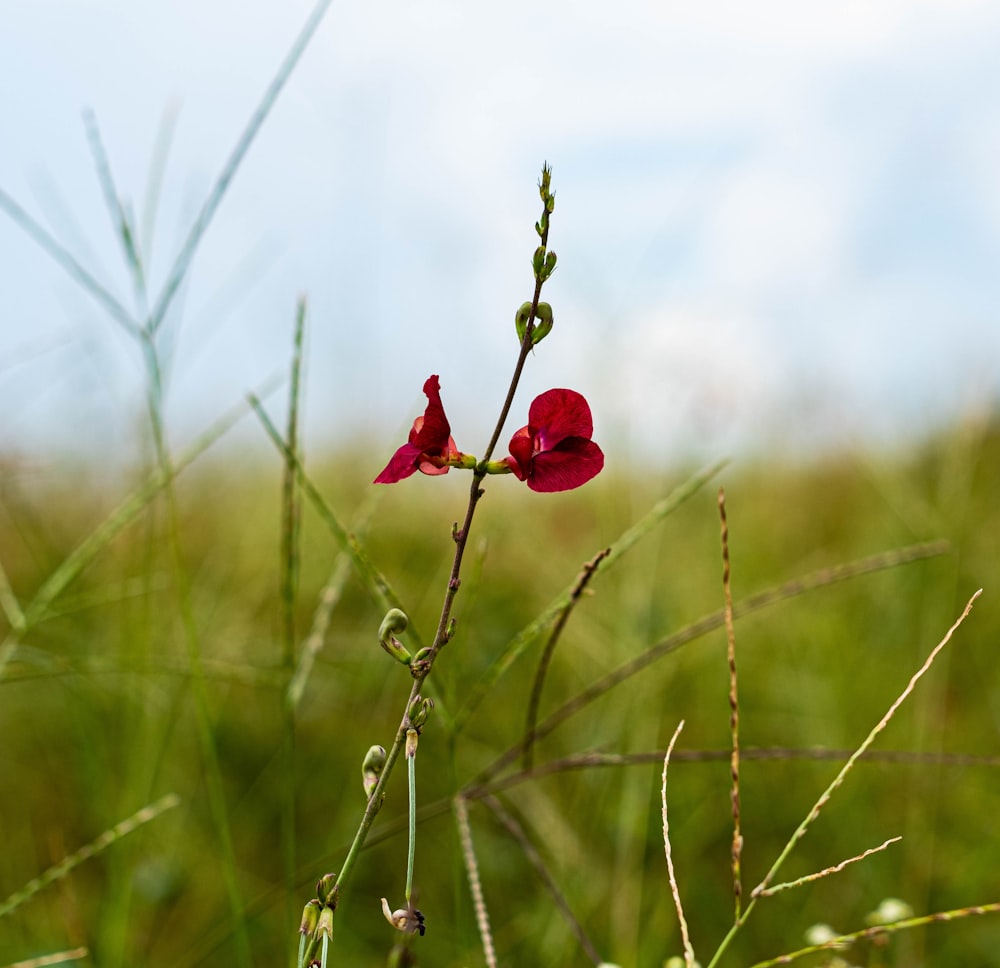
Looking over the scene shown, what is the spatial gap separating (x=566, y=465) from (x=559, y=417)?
0.03 meters

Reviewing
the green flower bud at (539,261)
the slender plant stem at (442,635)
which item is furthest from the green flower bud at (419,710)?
the green flower bud at (539,261)

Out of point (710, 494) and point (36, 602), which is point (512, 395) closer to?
point (36, 602)

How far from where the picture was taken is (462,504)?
3.45 meters

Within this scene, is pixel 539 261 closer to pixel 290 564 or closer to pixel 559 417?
pixel 559 417

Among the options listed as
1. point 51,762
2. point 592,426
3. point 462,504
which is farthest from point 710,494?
point 592,426

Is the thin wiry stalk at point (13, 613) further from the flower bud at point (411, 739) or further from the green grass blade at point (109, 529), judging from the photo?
the flower bud at point (411, 739)

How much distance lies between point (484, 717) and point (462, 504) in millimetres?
1270

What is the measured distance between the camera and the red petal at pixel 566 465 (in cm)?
59

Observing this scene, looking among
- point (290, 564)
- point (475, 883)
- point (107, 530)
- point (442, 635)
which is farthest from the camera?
point (107, 530)

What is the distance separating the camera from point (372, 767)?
60cm

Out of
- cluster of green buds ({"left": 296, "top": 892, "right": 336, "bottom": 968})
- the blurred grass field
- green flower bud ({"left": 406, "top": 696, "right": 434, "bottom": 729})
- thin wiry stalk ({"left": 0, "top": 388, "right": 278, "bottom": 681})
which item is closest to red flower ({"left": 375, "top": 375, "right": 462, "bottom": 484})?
green flower bud ({"left": 406, "top": 696, "right": 434, "bottom": 729})

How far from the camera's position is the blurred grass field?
1552 mm

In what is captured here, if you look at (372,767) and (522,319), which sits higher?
(522,319)

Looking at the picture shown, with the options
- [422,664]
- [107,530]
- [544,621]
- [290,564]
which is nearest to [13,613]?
[107,530]
